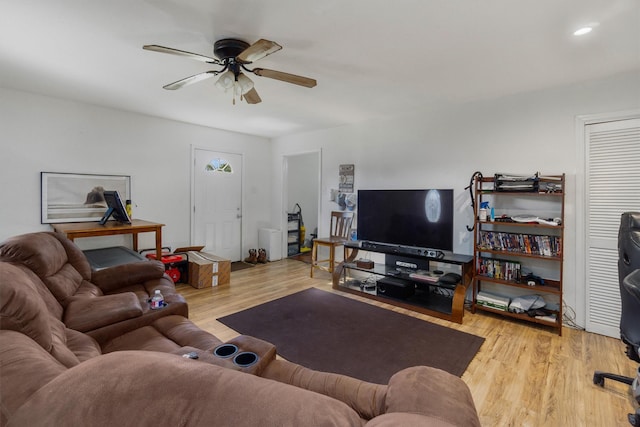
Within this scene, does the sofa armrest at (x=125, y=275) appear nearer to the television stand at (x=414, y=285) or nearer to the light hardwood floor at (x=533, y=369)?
the light hardwood floor at (x=533, y=369)

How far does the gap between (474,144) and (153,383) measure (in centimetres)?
377

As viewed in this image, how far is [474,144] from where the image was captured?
3.46 metres

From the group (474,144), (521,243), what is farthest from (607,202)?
(474,144)

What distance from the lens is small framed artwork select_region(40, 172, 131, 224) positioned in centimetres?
354

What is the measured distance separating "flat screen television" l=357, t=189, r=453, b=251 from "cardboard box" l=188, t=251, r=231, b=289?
1951 millimetres

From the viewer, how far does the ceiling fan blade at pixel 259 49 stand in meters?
1.72

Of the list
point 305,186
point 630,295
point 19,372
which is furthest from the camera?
point 305,186

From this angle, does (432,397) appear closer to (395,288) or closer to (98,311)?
(98,311)

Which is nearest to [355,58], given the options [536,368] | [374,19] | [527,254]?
[374,19]

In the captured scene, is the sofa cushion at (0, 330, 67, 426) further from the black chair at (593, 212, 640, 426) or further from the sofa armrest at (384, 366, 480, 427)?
the black chair at (593, 212, 640, 426)

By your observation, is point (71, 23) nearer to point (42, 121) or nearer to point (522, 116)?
point (42, 121)

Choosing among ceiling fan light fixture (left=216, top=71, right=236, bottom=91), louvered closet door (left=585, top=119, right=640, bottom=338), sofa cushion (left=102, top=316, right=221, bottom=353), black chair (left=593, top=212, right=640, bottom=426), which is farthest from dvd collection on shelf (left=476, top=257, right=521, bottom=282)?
ceiling fan light fixture (left=216, top=71, right=236, bottom=91)

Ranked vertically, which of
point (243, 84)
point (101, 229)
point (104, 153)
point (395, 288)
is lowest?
point (395, 288)

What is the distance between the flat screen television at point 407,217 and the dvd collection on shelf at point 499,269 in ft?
1.20
